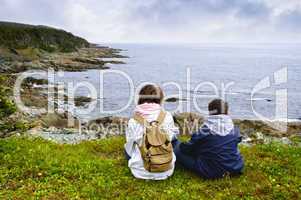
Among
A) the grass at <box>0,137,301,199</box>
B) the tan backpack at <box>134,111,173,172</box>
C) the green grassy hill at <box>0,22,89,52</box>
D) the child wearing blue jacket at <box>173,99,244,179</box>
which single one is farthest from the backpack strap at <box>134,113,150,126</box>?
the green grassy hill at <box>0,22,89,52</box>

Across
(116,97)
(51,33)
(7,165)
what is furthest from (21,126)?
(51,33)

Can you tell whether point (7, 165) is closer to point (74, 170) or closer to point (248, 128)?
point (74, 170)

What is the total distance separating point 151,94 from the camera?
779cm

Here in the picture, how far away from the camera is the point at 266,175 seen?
8836 mm

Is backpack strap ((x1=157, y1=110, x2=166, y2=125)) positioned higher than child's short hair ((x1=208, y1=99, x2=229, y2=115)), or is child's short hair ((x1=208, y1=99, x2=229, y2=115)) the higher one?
child's short hair ((x1=208, y1=99, x2=229, y2=115))

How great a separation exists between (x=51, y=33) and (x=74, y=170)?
11385 centimetres

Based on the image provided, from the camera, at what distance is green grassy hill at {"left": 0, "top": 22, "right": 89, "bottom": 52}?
91.4m

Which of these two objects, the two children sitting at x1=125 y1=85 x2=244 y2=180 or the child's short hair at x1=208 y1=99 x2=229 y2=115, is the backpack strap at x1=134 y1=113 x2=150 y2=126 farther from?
the child's short hair at x1=208 y1=99 x2=229 y2=115

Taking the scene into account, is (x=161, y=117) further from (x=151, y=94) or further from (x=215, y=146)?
(x=215, y=146)

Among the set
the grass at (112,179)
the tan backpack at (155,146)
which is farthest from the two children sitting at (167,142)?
the grass at (112,179)

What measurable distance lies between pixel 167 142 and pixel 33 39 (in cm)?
10254

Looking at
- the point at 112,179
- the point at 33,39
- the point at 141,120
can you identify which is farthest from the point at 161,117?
the point at 33,39

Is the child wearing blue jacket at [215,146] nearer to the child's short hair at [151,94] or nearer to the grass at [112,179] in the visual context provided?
the grass at [112,179]

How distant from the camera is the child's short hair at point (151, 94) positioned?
25.3 ft
